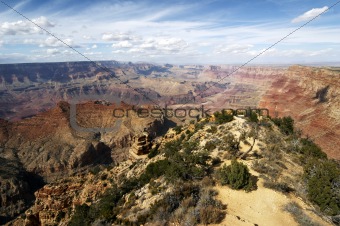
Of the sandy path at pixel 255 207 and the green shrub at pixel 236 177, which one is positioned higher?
the green shrub at pixel 236 177

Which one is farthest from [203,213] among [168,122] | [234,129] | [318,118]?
[168,122]

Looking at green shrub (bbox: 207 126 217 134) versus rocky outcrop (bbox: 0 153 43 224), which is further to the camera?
rocky outcrop (bbox: 0 153 43 224)

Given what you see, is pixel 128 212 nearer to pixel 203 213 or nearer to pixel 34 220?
pixel 203 213

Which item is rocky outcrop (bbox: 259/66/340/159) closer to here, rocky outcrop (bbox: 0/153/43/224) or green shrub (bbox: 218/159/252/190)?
green shrub (bbox: 218/159/252/190)

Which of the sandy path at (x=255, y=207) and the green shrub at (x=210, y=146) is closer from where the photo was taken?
the sandy path at (x=255, y=207)

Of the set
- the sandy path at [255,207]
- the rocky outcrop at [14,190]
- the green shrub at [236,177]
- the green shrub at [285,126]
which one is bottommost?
the rocky outcrop at [14,190]

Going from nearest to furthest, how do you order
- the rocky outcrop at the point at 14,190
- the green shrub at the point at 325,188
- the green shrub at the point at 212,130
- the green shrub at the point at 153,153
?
1. the green shrub at the point at 325,188
2. the green shrub at the point at 212,130
3. the green shrub at the point at 153,153
4. the rocky outcrop at the point at 14,190

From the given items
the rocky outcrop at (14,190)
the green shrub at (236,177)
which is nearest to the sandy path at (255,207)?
the green shrub at (236,177)

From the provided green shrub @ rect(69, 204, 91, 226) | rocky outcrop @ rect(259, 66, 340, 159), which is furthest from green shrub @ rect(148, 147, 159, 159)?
rocky outcrop @ rect(259, 66, 340, 159)

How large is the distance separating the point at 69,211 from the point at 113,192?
23.4 feet

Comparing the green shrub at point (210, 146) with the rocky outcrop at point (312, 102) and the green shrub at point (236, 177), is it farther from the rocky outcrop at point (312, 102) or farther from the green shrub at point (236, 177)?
the rocky outcrop at point (312, 102)

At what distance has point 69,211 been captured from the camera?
29031 mm

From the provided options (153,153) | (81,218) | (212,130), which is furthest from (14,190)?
(212,130)

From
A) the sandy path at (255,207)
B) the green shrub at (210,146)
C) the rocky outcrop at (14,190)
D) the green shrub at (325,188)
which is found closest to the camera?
the sandy path at (255,207)
